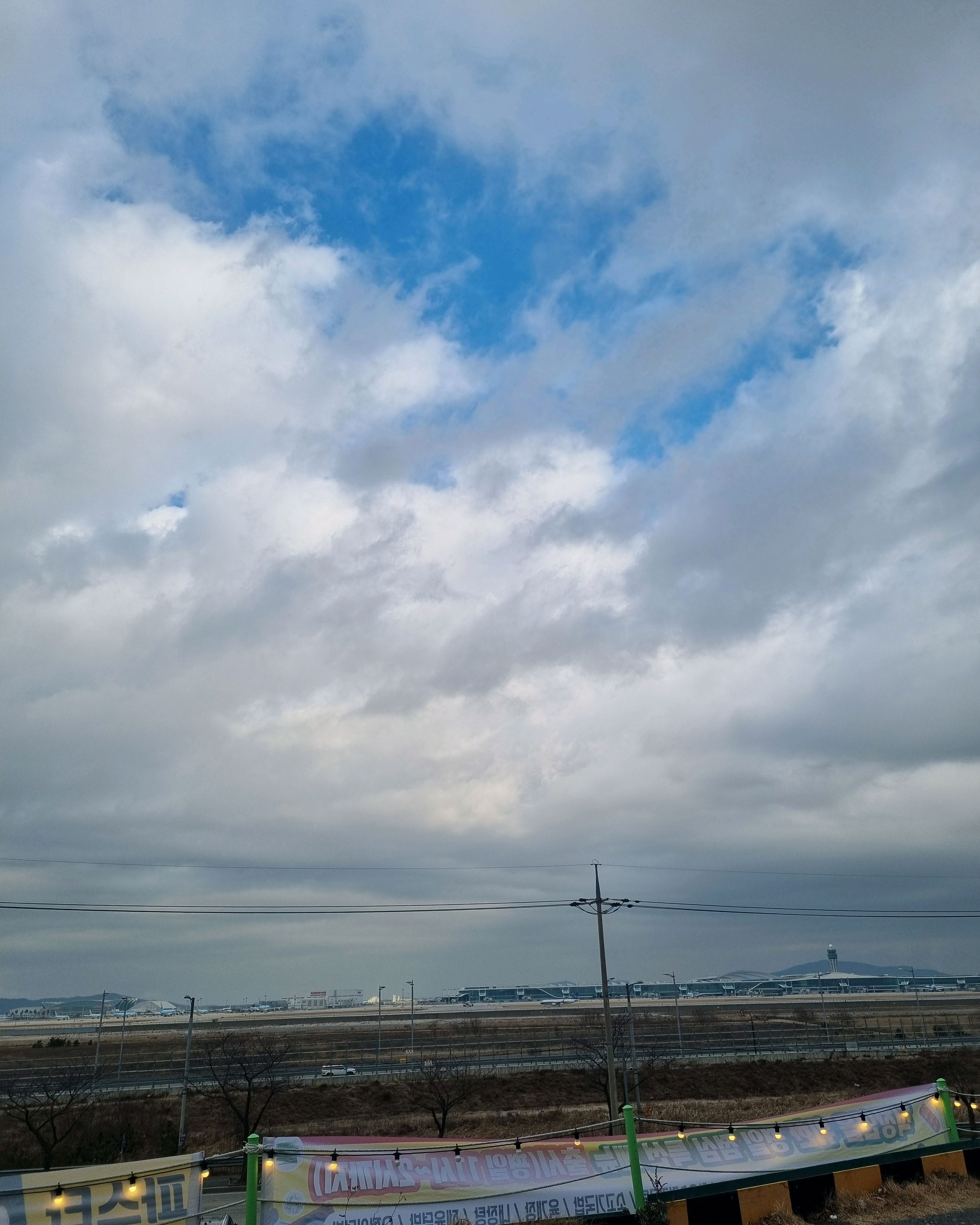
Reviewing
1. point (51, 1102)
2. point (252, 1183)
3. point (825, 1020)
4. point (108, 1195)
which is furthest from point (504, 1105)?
point (825, 1020)

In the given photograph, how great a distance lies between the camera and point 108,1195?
35.0 ft

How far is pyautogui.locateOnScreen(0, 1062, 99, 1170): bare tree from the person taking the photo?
33.3 meters

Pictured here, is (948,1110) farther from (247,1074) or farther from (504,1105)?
(504,1105)

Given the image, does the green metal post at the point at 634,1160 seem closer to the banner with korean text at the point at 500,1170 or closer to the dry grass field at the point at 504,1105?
the banner with korean text at the point at 500,1170

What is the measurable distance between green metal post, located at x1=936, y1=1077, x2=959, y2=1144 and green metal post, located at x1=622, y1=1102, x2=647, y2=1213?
7670mm

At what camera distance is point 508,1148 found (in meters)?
13.1

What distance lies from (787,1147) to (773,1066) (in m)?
49.7

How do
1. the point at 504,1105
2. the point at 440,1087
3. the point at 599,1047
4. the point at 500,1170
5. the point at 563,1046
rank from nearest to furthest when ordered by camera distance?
1. the point at 500,1170
2. the point at 440,1087
3. the point at 504,1105
4. the point at 599,1047
5. the point at 563,1046

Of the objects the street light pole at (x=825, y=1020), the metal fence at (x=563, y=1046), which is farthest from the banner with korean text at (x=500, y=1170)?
the street light pole at (x=825, y=1020)

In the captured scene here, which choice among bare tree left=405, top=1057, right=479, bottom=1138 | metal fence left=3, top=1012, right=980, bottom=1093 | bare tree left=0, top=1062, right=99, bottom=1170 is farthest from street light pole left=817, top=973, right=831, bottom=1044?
bare tree left=0, top=1062, right=99, bottom=1170

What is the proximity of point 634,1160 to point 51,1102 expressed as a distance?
3286cm

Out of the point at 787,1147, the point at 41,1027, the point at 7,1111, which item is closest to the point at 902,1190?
the point at 787,1147

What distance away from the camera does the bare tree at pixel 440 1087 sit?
1612 inches

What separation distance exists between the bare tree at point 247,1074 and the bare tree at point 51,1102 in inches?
260
